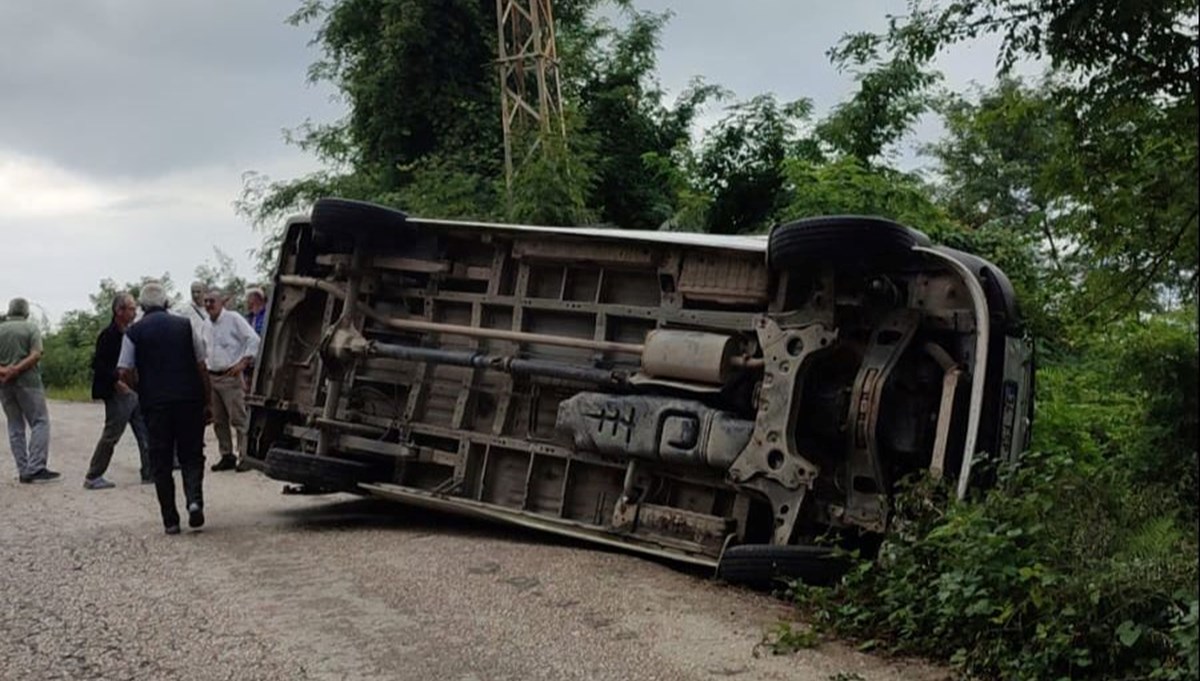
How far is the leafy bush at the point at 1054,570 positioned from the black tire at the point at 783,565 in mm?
211

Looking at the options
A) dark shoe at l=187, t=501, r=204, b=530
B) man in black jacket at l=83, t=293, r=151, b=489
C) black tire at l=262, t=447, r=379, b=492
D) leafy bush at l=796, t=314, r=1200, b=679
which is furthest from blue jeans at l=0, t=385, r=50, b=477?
leafy bush at l=796, t=314, r=1200, b=679

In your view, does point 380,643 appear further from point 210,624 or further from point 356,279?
point 356,279

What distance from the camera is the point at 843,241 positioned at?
609cm

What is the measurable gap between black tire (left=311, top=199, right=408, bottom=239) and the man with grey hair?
4.24 metres

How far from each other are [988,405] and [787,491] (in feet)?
3.86

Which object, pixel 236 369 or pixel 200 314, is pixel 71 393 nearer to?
pixel 200 314

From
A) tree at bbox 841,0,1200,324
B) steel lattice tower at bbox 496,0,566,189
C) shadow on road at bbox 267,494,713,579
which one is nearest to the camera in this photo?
tree at bbox 841,0,1200,324

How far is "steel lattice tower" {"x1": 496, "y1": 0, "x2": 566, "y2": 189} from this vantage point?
1769cm

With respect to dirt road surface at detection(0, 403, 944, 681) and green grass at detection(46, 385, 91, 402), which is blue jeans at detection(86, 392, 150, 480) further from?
green grass at detection(46, 385, 91, 402)

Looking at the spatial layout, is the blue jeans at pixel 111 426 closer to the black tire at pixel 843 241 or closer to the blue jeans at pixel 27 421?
the blue jeans at pixel 27 421

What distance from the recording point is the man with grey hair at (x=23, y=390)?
34.8 ft

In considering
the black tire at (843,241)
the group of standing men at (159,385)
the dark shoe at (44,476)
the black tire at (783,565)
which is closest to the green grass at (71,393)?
the dark shoe at (44,476)

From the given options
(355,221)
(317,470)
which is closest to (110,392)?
(317,470)

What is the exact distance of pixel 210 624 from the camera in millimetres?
5441
